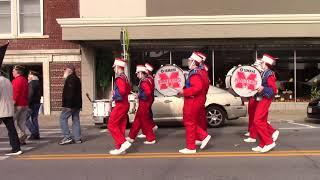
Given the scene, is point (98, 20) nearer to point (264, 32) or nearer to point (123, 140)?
point (264, 32)

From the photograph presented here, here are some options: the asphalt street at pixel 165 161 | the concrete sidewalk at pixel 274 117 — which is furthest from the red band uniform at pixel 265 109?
the concrete sidewalk at pixel 274 117

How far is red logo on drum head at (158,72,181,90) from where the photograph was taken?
37.5ft

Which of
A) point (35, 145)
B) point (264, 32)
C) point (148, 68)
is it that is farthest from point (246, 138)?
point (264, 32)

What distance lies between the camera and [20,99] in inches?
454

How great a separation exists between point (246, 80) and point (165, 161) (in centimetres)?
256

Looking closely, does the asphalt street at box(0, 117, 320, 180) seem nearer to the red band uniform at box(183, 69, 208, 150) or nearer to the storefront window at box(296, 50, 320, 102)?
the red band uniform at box(183, 69, 208, 150)

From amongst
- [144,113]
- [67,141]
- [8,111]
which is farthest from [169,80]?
[8,111]

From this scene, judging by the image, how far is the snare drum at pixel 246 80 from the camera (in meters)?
10.3

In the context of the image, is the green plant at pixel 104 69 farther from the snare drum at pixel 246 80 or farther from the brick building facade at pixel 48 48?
the snare drum at pixel 246 80

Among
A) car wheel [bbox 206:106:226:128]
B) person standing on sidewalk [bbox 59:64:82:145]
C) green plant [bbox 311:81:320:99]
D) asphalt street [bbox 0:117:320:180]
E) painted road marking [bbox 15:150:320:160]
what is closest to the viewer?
asphalt street [bbox 0:117:320:180]

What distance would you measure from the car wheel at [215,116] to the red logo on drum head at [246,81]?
4.50 meters

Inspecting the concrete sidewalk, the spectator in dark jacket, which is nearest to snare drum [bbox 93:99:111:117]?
the spectator in dark jacket

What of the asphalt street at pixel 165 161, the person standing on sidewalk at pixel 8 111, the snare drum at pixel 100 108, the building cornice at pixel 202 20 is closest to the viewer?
the asphalt street at pixel 165 161

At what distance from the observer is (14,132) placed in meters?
10.2
